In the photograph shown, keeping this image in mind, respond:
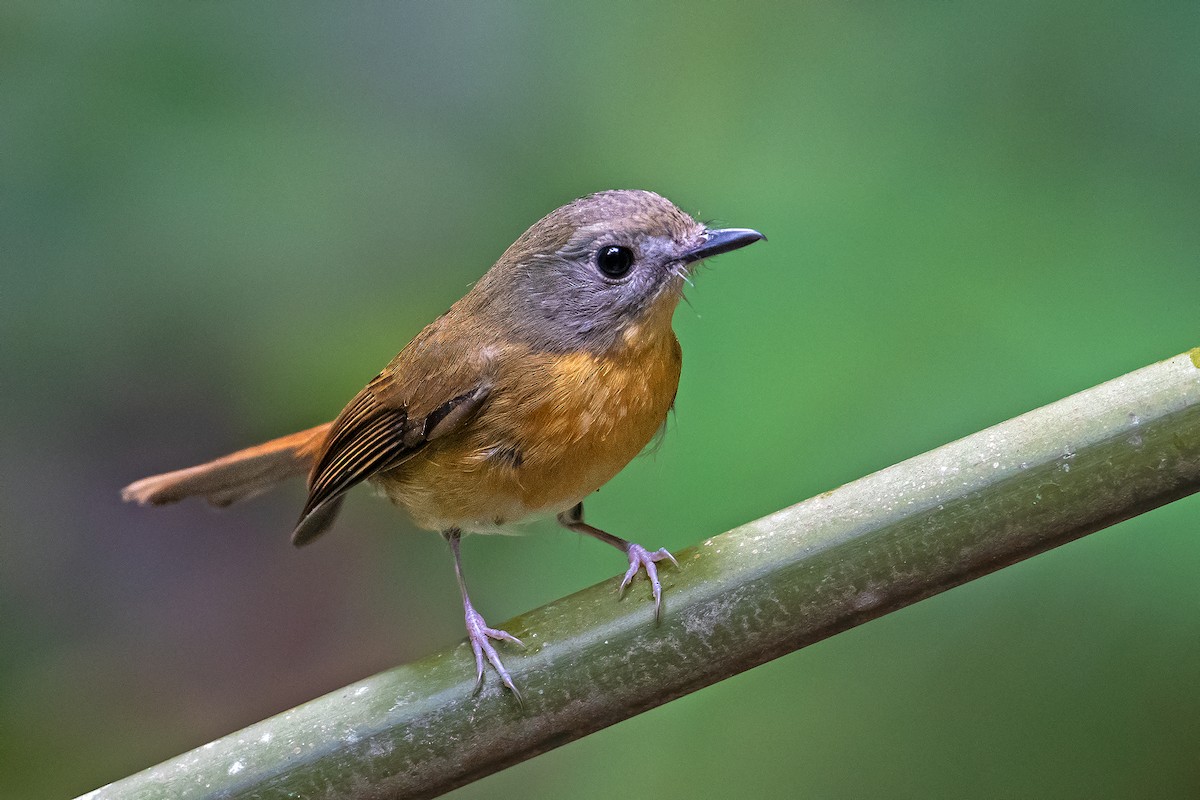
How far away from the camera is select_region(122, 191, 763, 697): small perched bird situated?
6.33ft

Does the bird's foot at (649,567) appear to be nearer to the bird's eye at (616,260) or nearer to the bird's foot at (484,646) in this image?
the bird's foot at (484,646)

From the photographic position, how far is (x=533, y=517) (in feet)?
6.81

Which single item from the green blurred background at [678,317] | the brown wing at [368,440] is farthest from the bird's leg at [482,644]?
the green blurred background at [678,317]

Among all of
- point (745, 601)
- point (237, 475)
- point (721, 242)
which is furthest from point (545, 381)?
point (237, 475)

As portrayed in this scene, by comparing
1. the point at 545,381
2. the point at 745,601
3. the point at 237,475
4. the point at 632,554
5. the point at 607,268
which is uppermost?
the point at 607,268

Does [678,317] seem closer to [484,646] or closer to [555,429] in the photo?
[555,429]

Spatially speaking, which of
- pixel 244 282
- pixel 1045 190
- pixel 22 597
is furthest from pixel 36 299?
pixel 1045 190

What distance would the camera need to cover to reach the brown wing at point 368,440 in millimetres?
2039

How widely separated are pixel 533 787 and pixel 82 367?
1.55 metres

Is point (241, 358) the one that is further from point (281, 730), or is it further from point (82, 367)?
point (281, 730)

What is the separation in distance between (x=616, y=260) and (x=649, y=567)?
0.54 meters

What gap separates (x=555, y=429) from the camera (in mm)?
1909

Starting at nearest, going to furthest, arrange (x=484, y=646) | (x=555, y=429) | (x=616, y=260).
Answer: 1. (x=484, y=646)
2. (x=555, y=429)
3. (x=616, y=260)

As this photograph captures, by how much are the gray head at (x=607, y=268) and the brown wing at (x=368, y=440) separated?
171 millimetres
